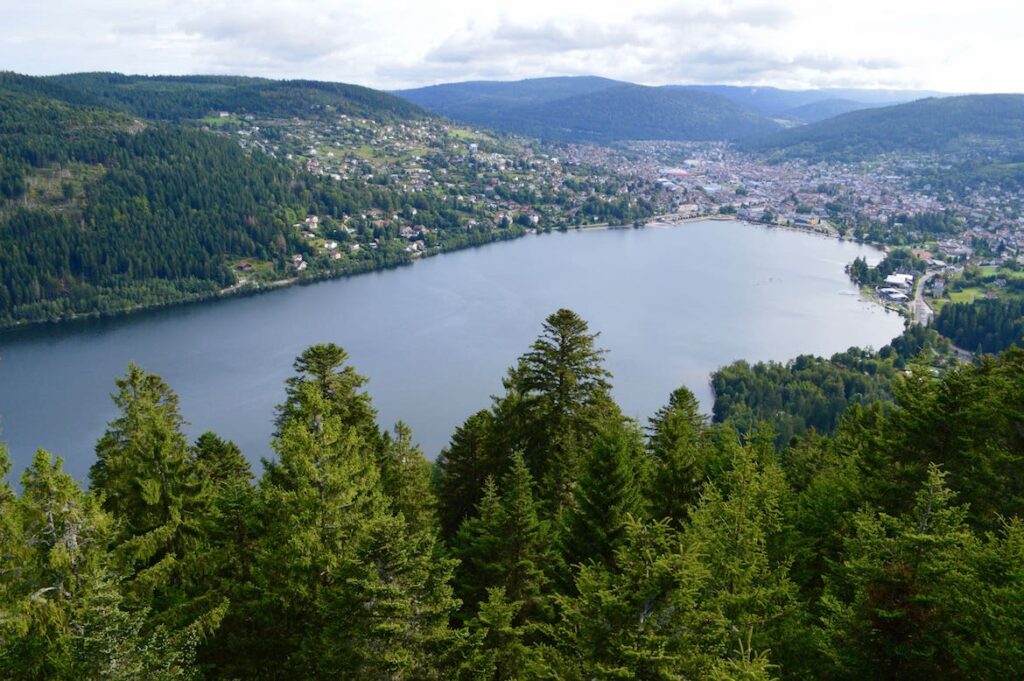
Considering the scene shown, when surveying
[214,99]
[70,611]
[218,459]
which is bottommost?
[218,459]

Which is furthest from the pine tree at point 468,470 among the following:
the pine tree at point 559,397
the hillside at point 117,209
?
the hillside at point 117,209

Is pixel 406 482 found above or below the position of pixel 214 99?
below

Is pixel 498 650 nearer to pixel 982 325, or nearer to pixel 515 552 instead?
pixel 515 552

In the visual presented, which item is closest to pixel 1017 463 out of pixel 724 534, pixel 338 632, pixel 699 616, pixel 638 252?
pixel 724 534

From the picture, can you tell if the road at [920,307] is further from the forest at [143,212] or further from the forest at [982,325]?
the forest at [143,212]

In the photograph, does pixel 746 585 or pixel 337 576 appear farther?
pixel 746 585

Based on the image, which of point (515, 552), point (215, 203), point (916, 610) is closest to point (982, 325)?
point (515, 552)
